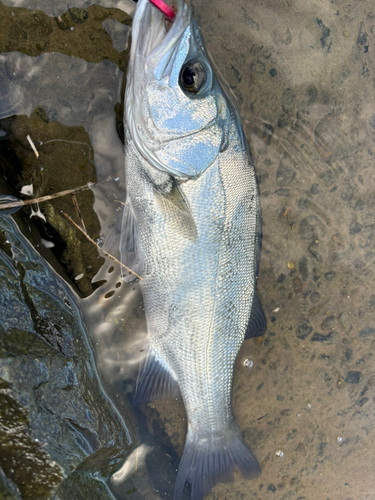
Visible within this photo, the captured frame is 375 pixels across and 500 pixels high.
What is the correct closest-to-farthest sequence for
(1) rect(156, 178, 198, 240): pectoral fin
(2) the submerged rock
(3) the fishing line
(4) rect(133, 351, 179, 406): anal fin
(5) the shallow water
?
1. (2) the submerged rock
2. (3) the fishing line
3. (1) rect(156, 178, 198, 240): pectoral fin
4. (5) the shallow water
5. (4) rect(133, 351, 179, 406): anal fin

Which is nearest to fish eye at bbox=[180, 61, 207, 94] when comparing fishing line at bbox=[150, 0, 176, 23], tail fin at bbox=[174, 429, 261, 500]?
fishing line at bbox=[150, 0, 176, 23]

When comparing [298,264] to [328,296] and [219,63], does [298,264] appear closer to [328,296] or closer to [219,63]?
[328,296]

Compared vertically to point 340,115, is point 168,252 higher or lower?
lower

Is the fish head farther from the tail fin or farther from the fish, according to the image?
the tail fin

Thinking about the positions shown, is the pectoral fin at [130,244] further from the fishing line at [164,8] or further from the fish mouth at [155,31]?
the fishing line at [164,8]

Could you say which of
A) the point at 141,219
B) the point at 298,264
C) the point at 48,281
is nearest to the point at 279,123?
the point at 298,264

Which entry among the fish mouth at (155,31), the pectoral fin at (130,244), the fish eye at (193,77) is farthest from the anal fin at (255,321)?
the fish mouth at (155,31)
